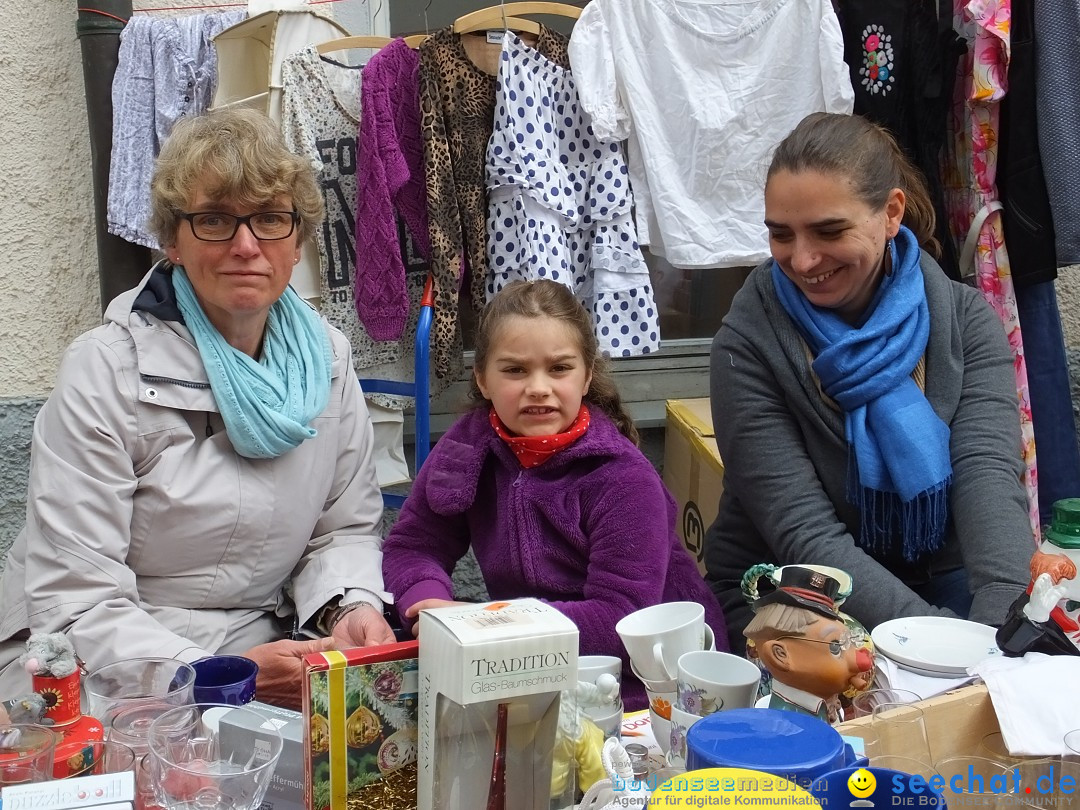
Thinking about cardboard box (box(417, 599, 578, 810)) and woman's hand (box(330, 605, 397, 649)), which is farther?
woman's hand (box(330, 605, 397, 649))

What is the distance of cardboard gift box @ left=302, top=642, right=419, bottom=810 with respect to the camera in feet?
3.50

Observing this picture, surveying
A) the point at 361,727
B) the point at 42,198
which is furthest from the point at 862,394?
the point at 42,198

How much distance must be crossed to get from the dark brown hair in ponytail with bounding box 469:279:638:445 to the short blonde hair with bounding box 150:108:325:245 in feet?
1.53

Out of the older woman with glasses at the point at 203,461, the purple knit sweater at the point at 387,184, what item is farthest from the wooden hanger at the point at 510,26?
the older woman with glasses at the point at 203,461

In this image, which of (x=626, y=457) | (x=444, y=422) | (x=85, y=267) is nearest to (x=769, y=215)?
(x=626, y=457)

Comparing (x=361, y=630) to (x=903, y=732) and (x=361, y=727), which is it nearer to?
(x=361, y=727)

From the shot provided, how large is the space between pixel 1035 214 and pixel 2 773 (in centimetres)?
306

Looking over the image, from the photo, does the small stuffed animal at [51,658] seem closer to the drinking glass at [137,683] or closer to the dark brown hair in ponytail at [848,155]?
the drinking glass at [137,683]

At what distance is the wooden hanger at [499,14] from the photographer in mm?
2977

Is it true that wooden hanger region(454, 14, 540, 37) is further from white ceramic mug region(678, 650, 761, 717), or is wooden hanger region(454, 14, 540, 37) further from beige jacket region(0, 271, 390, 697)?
white ceramic mug region(678, 650, 761, 717)

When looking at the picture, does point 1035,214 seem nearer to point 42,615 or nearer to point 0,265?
point 42,615

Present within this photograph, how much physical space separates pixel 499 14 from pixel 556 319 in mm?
1528

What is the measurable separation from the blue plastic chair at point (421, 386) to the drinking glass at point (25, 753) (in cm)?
183

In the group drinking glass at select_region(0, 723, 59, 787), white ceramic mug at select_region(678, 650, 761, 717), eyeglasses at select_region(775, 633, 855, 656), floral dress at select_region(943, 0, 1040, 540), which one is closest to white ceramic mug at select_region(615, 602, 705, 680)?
white ceramic mug at select_region(678, 650, 761, 717)
